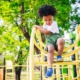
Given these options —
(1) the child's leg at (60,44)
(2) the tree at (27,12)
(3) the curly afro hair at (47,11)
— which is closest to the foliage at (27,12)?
(2) the tree at (27,12)

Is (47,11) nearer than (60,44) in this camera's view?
No

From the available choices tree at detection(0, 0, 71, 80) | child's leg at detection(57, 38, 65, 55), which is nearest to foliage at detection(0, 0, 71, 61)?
tree at detection(0, 0, 71, 80)

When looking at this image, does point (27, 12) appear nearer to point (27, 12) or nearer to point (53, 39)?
point (27, 12)

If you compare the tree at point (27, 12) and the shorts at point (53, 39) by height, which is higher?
the tree at point (27, 12)

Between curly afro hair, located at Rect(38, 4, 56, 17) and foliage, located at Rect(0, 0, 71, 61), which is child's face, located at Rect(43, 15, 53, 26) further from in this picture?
foliage, located at Rect(0, 0, 71, 61)

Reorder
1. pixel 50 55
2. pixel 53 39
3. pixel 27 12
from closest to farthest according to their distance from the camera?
pixel 50 55
pixel 53 39
pixel 27 12

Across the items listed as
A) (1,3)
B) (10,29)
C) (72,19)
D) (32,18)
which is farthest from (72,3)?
(10,29)

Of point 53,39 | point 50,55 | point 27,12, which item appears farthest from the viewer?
point 27,12

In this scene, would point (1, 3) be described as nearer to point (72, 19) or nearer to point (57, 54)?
point (72, 19)

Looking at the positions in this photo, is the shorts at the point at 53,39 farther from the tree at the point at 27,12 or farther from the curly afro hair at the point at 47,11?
the tree at the point at 27,12

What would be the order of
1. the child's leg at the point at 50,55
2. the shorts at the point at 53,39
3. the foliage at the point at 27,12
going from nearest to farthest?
1. the child's leg at the point at 50,55
2. the shorts at the point at 53,39
3. the foliage at the point at 27,12

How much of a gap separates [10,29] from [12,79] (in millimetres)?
9348

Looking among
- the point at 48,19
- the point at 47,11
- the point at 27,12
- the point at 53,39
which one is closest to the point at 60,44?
the point at 53,39

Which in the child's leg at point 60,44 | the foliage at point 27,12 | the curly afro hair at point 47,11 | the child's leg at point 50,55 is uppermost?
the foliage at point 27,12
